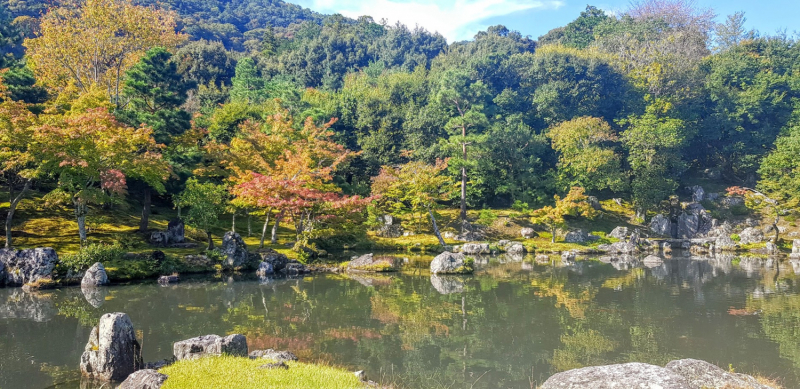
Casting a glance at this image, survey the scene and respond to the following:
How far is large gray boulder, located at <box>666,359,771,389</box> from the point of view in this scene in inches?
258

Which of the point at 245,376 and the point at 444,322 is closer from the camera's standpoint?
the point at 245,376

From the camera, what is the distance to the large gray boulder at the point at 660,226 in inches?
1395

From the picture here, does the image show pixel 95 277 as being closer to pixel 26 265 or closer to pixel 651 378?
pixel 26 265

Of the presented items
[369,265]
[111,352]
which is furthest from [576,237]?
[111,352]

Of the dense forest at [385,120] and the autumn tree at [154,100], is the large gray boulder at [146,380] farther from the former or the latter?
the autumn tree at [154,100]

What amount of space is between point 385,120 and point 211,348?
3293 centimetres

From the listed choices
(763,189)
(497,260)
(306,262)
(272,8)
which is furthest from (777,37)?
(272,8)

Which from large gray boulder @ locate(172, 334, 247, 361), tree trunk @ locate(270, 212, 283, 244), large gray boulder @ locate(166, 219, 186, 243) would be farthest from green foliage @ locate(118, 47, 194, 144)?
large gray boulder @ locate(172, 334, 247, 361)

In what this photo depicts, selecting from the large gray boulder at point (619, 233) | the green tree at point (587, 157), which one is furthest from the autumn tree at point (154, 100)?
the large gray boulder at point (619, 233)

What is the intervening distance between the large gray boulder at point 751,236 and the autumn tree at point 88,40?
41.0 metres

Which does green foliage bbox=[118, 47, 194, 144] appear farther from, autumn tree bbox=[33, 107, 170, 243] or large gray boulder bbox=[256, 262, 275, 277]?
large gray boulder bbox=[256, 262, 275, 277]

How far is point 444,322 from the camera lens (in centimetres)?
1273

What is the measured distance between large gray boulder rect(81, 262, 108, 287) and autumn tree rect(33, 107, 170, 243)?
8.14ft

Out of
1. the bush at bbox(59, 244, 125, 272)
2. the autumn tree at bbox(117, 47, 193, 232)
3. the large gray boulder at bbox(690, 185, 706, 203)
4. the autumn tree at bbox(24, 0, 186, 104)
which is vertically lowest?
the bush at bbox(59, 244, 125, 272)
